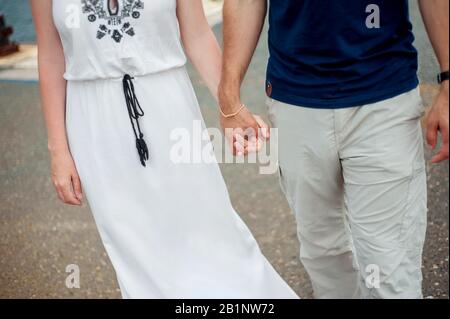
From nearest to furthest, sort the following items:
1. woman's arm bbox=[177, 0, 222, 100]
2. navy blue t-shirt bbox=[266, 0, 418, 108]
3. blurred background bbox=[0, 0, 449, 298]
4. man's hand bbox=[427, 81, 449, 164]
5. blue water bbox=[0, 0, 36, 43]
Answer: man's hand bbox=[427, 81, 449, 164]
navy blue t-shirt bbox=[266, 0, 418, 108]
woman's arm bbox=[177, 0, 222, 100]
blurred background bbox=[0, 0, 449, 298]
blue water bbox=[0, 0, 36, 43]

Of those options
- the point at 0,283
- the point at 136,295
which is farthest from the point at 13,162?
the point at 136,295

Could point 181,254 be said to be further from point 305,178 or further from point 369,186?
point 369,186

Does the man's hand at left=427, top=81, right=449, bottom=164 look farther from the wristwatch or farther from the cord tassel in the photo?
the cord tassel

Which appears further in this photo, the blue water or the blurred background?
the blue water

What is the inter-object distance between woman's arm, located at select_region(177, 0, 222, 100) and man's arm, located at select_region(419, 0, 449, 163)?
659 millimetres

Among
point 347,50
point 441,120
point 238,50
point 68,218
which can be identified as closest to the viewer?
point 441,120

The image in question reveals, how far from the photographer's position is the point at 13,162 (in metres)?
4.80

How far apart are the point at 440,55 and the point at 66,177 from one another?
1.16 metres

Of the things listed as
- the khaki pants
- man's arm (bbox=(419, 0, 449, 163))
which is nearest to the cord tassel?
the khaki pants

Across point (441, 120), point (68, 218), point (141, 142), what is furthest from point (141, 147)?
point (68, 218)

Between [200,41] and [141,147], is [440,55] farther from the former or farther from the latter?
[141,147]

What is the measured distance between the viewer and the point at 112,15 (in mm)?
2070

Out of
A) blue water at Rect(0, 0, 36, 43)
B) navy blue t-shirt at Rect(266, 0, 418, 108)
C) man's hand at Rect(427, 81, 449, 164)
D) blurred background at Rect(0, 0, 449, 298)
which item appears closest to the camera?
man's hand at Rect(427, 81, 449, 164)

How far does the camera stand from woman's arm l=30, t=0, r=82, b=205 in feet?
7.08
